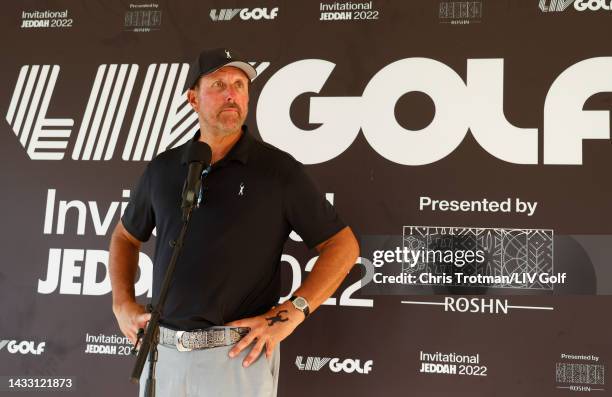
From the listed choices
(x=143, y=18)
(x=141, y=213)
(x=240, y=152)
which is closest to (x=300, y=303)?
(x=240, y=152)

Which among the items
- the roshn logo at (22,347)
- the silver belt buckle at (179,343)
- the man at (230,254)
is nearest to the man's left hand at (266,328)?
the man at (230,254)

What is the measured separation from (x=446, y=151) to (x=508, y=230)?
1.25ft

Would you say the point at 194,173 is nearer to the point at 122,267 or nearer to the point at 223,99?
the point at 223,99

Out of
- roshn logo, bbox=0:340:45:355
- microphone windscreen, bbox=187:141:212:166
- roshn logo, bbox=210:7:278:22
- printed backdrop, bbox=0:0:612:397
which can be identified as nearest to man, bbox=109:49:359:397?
microphone windscreen, bbox=187:141:212:166

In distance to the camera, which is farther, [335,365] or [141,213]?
[335,365]

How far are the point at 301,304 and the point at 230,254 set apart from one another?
0.83ft

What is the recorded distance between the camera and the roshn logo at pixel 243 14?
8.84 ft

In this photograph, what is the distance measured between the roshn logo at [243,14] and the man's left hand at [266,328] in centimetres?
139

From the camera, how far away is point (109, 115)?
278cm

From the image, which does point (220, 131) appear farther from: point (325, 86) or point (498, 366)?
point (498, 366)

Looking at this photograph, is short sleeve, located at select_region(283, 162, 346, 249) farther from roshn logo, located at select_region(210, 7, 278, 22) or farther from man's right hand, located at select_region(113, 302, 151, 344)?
roshn logo, located at select_region(210, 7, 278, 22)

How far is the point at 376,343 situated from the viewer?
245 cm

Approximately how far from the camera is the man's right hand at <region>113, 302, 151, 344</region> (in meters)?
1.90

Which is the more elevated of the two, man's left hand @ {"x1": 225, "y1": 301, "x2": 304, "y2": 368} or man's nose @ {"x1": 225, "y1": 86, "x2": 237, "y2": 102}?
man's nose @ {"x1": 225, "y1": 86, "x2": 237, "y2": 102}
